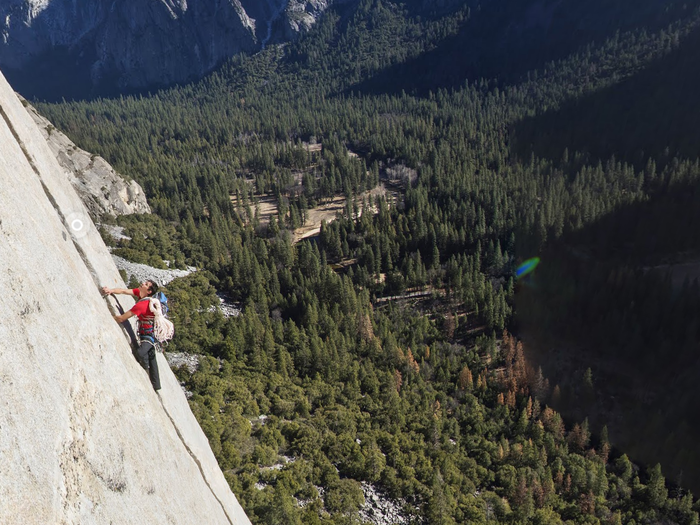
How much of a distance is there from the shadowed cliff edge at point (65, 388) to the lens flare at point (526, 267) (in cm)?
8660

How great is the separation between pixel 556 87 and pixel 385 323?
165297mm

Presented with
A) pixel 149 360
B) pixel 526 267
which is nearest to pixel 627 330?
pixel 526 267

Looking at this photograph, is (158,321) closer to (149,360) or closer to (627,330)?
(149,360)

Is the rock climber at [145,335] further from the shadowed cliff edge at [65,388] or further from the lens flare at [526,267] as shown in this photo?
the lens flare at [526,267]

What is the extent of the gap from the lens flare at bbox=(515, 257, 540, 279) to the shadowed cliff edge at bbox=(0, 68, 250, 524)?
86598mm

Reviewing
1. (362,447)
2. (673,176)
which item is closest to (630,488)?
(362,447)

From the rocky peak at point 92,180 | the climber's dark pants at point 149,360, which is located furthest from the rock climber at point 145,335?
the rocky peak at point 92,180

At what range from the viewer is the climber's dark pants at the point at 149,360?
12398 mm

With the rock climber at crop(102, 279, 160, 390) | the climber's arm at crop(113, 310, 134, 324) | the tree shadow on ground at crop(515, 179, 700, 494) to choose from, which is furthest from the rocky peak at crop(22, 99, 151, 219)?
the tree shadow on ground at crop(515, 179, 700, 494)

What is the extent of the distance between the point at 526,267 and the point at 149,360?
3593 inches

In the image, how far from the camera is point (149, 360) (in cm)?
1266

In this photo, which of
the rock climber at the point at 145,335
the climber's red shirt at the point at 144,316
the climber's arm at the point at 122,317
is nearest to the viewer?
the climber's arm at the point at 122,317

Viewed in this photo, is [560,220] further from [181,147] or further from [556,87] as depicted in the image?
[181,147]

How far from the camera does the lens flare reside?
9094 cm
